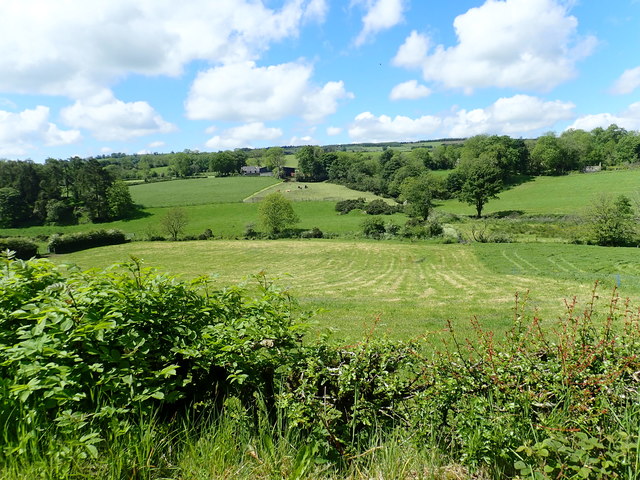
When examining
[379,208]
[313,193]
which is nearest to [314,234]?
[379,208]

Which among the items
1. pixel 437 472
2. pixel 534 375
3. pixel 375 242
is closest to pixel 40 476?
pixel 437 472

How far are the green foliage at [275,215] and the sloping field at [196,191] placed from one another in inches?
1074

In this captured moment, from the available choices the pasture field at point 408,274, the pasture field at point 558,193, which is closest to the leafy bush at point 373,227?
the pasture field at point 408,274

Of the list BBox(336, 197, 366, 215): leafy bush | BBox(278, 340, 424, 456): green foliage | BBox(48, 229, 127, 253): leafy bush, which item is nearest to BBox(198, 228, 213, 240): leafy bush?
BBox(48, 229, 127, 253): leafy bush

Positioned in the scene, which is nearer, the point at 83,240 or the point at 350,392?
the point at 350,392

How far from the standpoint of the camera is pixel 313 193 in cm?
9956

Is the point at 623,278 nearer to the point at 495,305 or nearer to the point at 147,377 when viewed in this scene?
the point at 495,305

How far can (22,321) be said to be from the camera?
9.96 feet

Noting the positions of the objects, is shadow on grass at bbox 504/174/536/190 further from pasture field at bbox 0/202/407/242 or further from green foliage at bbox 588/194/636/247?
green foliage at bbox 588/194/636/247

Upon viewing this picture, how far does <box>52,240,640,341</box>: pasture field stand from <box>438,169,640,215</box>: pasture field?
33.0m

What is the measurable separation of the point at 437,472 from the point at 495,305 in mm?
17802

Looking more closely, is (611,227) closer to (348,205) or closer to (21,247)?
(348,205)

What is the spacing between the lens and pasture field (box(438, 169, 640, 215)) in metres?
69.9

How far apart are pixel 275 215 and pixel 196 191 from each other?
4582cm
